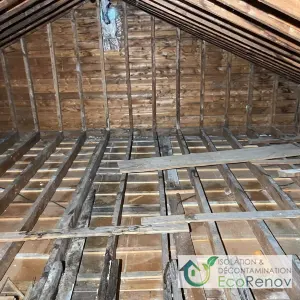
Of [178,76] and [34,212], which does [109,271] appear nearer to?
[34,212]

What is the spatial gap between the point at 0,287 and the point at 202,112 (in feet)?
14.5

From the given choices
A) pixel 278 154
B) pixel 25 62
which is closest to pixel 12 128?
pixel 25 62

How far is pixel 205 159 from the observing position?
381cm

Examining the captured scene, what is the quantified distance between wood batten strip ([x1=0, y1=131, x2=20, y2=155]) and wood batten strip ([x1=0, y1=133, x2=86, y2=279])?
134 cm

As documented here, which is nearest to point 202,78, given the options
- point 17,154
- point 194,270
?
point 17,154

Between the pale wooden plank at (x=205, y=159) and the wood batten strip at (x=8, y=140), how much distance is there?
2.23m

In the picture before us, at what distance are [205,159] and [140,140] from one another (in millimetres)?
1777

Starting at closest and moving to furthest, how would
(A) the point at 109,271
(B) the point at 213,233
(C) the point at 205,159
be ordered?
(A) the point at 109,271 < (B) the point at 213,233 < (C) the point at 205,159

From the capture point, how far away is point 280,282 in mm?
1969

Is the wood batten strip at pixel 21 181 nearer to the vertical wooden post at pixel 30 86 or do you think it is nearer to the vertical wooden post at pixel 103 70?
the vertical wooden post at pixel 30 86

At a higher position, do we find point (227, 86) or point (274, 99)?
point (227, 86)

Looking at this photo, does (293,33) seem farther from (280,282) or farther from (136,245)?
(136,245)

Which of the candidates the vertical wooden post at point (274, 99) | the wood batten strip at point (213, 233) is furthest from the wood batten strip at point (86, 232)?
the vertical wooden post at point (274, 99)

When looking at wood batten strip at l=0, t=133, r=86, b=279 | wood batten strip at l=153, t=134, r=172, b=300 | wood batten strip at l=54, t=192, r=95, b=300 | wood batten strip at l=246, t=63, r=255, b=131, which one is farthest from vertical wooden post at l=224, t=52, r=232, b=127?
wood batten strip at l=54, t=192, r=95, b=300
